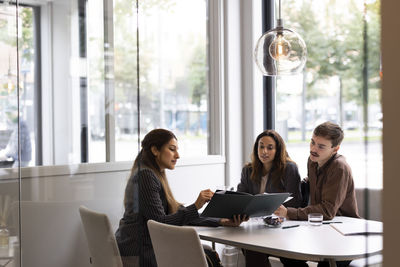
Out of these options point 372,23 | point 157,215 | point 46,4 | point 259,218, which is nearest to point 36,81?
point 46,4

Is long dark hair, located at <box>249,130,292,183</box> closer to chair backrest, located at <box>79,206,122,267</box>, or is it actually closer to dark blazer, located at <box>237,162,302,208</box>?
dark blazer, located at <box>237,162,302,208</box>

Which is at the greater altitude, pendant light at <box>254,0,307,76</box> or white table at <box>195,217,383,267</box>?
pendant light at <box>254,0,307,76</box>

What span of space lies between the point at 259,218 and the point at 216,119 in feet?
5.55

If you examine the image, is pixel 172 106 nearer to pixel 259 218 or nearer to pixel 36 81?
pixel 259 218

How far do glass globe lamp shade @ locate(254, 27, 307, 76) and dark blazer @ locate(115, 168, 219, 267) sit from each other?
2.96 feet

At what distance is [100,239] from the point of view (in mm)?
2420

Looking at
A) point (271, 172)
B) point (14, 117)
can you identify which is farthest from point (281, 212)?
point (14, 117)

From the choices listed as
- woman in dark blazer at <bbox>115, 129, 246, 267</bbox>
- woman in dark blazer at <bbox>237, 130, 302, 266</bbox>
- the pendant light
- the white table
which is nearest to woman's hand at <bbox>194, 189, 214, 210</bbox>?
woman in dark blazer at <bbox>115, 129, 246, 267</bbox>

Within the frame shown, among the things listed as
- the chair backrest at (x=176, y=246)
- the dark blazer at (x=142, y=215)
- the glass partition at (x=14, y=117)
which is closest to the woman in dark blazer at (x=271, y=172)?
the dark blazer at (x=142, y=215)

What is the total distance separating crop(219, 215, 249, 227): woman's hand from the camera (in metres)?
2.75

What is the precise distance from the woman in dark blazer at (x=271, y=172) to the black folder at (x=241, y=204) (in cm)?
63

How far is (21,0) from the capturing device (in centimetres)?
232

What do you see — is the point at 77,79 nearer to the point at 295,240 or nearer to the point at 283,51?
the point at 283,51

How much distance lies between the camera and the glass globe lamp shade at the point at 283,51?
2.87 m
